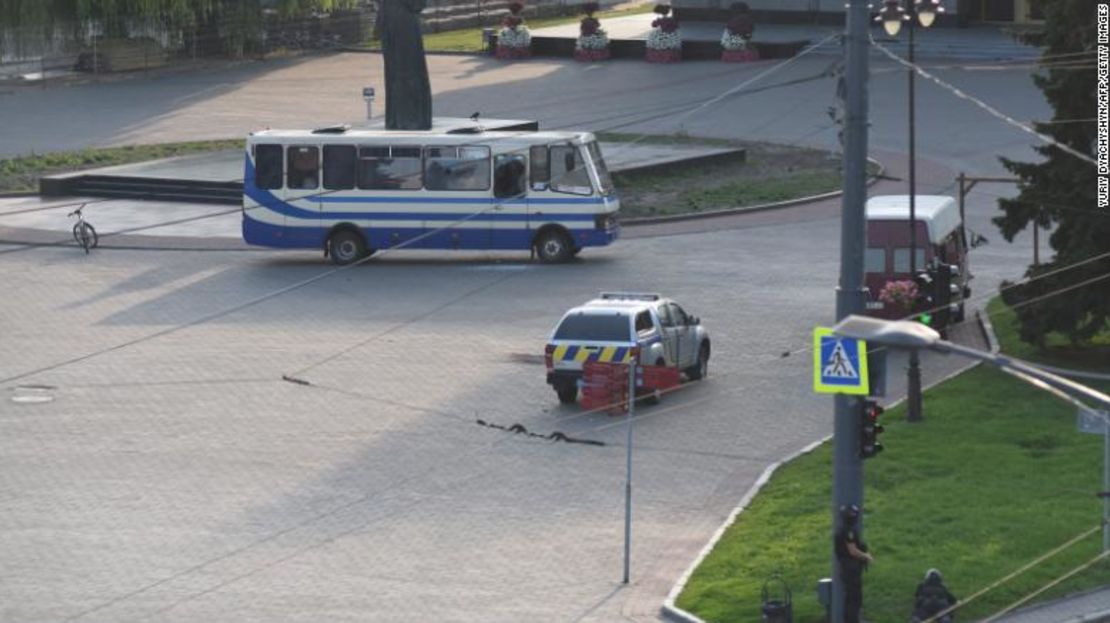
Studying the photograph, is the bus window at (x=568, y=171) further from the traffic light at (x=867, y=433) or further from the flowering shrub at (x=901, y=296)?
the traffic light at (x=867, y=433)

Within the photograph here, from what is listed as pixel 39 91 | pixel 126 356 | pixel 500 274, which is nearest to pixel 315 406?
pixel 126 356

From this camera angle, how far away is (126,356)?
3581cm

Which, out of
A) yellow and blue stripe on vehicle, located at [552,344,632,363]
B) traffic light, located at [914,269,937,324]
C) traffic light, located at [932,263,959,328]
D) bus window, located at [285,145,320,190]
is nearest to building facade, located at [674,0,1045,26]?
bus window, located at [285,145,320,190]

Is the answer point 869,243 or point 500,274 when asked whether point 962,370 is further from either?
point 500,274

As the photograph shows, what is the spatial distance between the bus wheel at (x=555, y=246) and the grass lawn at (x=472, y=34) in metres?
35.5

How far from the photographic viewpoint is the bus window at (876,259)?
119ft

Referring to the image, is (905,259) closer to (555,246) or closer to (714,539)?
(555,246)

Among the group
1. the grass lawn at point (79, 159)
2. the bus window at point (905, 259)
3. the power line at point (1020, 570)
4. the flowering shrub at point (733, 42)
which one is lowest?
the power line at point (1020, 570)

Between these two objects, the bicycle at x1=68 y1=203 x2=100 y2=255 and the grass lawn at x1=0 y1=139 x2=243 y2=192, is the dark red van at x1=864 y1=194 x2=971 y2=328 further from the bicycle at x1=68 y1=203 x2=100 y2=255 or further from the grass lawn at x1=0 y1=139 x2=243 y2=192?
the grass lawn at x1=0 y1=139 x2=243 y2=192

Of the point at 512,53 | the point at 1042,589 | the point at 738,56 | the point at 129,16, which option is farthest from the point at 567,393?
the point at 512,53

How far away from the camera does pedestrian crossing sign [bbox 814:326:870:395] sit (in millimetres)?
21531

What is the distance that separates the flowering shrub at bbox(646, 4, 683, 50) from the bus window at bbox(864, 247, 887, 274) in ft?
129

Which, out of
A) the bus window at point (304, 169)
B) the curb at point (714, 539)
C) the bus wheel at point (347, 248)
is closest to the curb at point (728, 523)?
the curb at point (714, 539)

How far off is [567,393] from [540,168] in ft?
41.4
